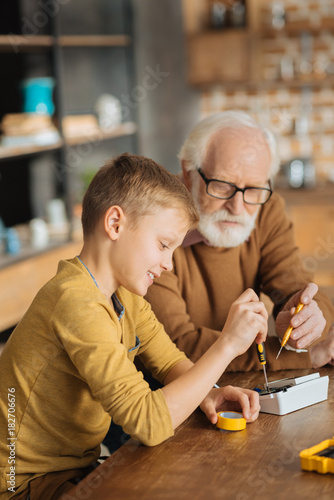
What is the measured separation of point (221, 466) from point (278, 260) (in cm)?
102

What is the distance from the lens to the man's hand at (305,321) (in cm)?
170

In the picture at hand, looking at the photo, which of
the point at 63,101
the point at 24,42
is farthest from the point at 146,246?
the point at 63,101

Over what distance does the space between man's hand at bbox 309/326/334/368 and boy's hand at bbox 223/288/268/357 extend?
1.32ft

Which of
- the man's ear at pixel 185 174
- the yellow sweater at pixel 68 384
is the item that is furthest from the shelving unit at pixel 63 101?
the yellow sweater at pixel 68 384

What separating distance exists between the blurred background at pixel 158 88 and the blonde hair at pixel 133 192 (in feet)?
10.2

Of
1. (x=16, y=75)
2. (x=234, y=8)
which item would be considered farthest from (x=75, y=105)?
(x=234, y=8)

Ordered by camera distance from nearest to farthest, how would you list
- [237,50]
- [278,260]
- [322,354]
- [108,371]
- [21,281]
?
[108,371]
[322,354]
[278,260]
[21,281]
[237,50]

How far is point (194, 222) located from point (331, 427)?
48 cm

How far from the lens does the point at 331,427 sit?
1360 millimetres

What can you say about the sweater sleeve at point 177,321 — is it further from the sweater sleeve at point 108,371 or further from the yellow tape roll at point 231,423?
the sweater sleeve at point 108,371

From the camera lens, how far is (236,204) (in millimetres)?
2041

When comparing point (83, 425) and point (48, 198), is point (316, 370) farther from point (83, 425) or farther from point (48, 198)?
point (48, 198)

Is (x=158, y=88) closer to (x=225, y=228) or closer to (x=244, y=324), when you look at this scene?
(x=225, y=228)

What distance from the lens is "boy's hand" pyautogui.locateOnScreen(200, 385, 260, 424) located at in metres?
1.42
